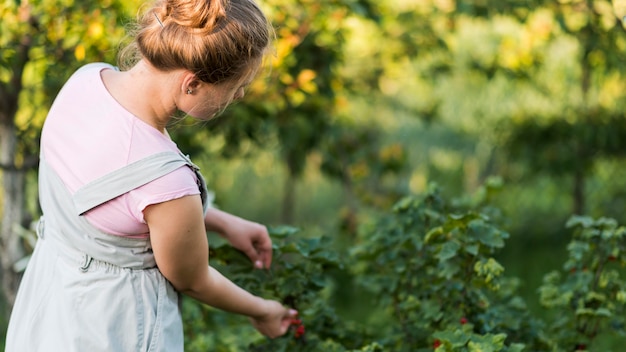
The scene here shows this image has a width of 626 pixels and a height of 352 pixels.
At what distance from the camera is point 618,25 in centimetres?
376

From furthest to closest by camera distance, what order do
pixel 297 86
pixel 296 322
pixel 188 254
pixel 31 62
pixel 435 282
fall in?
pixel 297 86 < pixel 31 62 < pixel 435 282 < pixel 296 322 < pixel 188 254

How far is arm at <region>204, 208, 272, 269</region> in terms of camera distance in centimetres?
212

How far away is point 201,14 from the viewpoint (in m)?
1.59

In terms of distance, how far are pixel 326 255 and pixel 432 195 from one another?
15.3 inches

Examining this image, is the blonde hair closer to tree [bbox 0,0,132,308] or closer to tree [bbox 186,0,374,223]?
tree [bbox 0,0,132,308]

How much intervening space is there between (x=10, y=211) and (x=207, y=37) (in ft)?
6.13

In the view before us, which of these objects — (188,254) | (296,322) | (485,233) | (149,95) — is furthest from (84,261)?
(485,233)

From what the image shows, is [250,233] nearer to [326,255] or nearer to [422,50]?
[326,255]

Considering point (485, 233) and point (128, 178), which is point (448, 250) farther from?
point (128, 178)

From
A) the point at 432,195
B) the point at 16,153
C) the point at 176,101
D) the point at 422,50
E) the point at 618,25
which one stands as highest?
the point at 618,25

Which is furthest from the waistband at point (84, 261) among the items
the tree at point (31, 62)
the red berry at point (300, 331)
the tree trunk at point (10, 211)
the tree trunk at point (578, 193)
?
the tree trunk at point (578, 193)

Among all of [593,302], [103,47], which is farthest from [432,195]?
[103,47]

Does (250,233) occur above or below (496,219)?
below

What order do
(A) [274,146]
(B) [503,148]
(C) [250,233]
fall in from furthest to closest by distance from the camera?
(B) [503,148]
(A) [274,146]
(C) [250,233]
